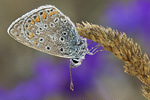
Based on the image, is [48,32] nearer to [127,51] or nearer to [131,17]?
[127,51]

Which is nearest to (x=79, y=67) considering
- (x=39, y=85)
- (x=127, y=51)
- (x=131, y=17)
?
(x=39, y=85)

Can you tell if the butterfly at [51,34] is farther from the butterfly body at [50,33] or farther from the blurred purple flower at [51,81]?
the blurred purple flower at [51,81]

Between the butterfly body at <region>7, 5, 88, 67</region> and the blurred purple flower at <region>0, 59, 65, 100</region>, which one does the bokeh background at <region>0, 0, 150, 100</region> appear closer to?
the blurred purple flower at <region>0, 59, 65, 100</region>

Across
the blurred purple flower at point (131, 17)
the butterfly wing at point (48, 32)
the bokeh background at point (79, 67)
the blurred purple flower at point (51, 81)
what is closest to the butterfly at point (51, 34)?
the butterfly wing at point (48, 32)

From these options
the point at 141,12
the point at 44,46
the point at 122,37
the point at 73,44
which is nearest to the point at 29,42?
the point at 44,46

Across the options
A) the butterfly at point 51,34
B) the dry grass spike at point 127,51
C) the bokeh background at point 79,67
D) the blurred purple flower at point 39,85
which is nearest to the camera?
the dry grass spike at point 127,51

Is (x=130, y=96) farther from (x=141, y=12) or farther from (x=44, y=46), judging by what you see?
(x=44, y=46)

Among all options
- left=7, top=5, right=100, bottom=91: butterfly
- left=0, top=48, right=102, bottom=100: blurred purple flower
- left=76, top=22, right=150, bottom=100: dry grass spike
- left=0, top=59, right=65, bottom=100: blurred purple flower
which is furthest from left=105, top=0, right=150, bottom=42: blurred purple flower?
left=76, top=22, right=150, bottom=100: dry grass spike
